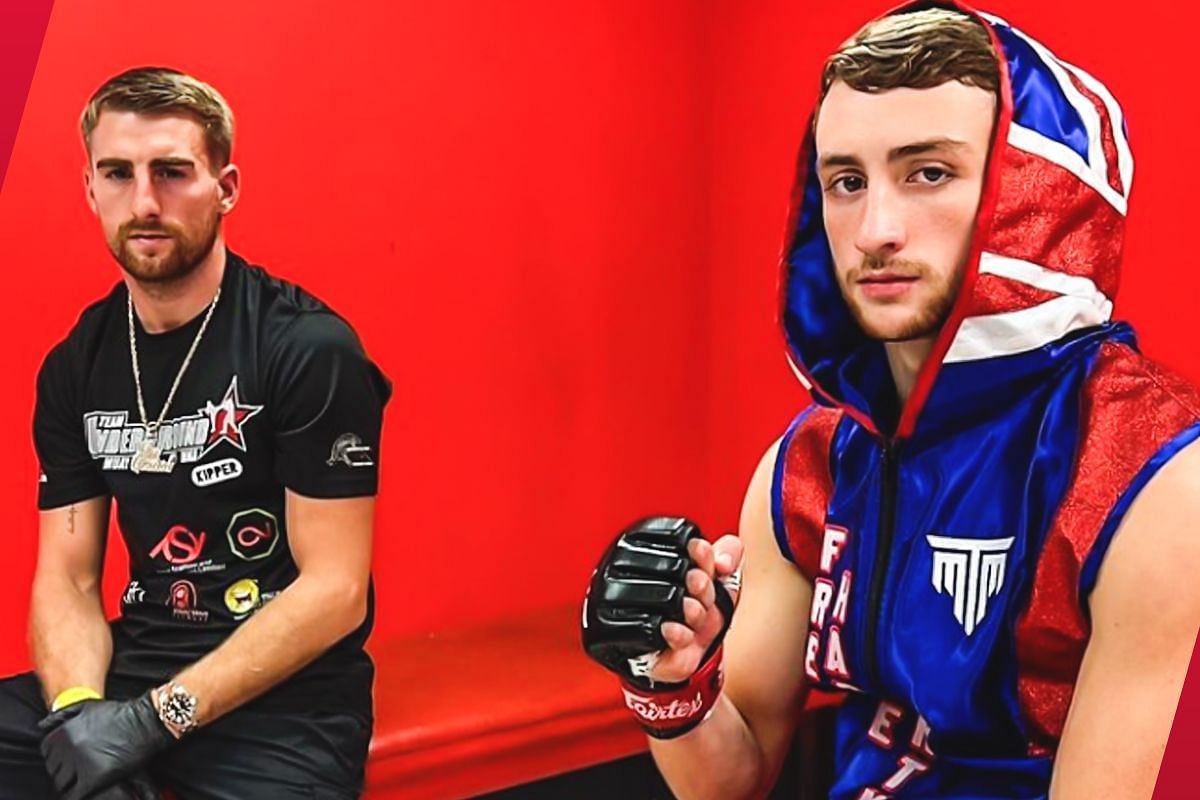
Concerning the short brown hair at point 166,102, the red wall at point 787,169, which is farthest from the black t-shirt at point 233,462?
the red wall at point 787,169

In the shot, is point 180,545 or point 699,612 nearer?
point 699,612

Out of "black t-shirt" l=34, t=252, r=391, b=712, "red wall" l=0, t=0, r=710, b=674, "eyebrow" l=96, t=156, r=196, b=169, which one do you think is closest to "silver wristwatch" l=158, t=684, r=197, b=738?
"black t-shirt" l=34, t=252, r=391, b=712

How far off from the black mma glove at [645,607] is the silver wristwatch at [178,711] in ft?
2.99

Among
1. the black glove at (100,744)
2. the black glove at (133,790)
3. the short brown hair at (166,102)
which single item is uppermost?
the short brown hair at (166,102)

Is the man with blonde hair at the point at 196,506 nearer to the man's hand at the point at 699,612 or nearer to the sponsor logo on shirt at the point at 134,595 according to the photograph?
the sponsor logo on shirt at the point at 134,595

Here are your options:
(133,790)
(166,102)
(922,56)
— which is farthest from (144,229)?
(922,56)

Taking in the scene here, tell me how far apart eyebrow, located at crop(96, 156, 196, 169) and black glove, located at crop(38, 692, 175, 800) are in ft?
2.74

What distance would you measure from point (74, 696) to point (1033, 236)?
1.58 meters

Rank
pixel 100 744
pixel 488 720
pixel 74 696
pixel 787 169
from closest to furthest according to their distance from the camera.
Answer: pixel 100 744 < pixel 74 696 < pixel 488 720 < pixel 787 169

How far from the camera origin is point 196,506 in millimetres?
2092

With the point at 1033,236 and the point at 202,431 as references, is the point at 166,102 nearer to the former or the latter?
the point at 202,431

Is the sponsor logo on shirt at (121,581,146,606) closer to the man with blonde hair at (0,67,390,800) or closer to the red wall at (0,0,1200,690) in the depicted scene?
the man with blonde hair at (0,67,390,800)

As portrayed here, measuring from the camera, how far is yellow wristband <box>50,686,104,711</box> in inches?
80.3

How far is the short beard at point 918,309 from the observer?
1.24 m
